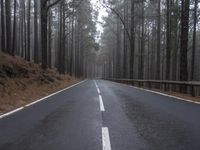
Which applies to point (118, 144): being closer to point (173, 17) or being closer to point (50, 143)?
point (50, 143)

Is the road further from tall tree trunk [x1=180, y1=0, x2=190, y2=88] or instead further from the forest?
the forest

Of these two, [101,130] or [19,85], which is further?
[19,85]

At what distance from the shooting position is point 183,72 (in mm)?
22422

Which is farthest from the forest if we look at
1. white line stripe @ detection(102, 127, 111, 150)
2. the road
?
white line stripe @ detection(102, 127, 111, 150)

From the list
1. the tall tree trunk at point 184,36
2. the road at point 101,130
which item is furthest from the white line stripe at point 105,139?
the tall tree trunk at point 184,36

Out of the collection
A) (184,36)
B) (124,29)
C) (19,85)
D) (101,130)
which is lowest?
(101,130)

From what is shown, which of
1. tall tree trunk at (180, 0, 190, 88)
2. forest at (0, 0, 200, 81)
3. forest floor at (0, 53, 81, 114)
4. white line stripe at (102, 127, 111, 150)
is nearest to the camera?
white line stripe at (102, 127, 111, 150)

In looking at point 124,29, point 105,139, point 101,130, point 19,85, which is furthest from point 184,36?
point 124,29

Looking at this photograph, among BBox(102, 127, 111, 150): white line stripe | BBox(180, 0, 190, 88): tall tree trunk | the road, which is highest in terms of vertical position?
BBox(180, 0, 190, 88): tall tree trunk

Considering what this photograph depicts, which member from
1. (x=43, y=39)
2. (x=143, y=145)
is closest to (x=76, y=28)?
(x=43, y=39)

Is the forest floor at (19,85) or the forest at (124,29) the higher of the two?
the forest at (124,29)

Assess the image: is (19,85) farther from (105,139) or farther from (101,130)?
(105,139)

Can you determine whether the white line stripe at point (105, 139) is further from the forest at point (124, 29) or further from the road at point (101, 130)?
the forest at point (124, 29)

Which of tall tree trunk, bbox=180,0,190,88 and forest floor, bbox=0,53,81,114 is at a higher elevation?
tall tree trunk, bbox=180,0,190,88
